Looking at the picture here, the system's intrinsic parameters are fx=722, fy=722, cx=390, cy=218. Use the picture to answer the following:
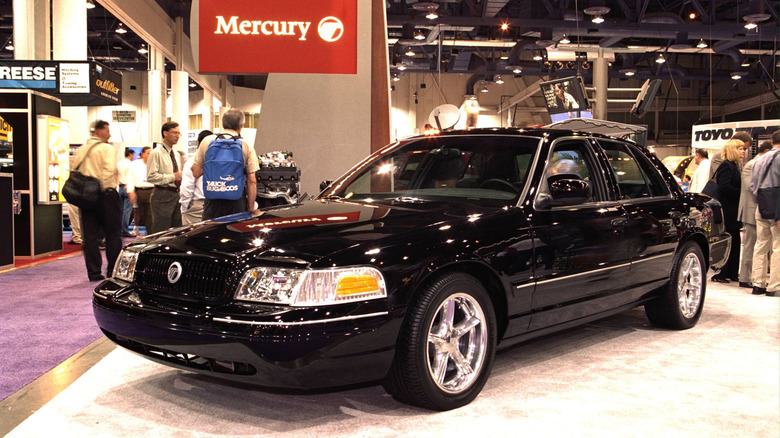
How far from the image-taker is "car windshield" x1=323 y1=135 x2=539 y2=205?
4.12 metres

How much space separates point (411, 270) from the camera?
10.5ft

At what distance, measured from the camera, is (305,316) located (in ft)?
9.57

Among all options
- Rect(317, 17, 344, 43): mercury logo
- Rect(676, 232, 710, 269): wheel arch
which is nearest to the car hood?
Rect(676, 232, 710, 269): wheel arch

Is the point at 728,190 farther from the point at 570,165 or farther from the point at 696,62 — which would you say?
the point at 696,62

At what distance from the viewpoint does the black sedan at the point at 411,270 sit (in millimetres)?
2984

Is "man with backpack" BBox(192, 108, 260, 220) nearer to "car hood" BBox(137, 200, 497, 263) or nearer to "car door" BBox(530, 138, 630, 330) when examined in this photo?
"car hood" BBox(137, 200, 497, 263)

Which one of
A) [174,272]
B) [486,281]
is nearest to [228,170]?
[174,272]

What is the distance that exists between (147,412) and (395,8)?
1872 centimetres

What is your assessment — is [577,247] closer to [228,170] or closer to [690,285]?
[690,285]

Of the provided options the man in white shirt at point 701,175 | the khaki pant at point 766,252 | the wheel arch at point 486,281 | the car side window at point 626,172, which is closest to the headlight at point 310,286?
the wheel arch at point 486,281

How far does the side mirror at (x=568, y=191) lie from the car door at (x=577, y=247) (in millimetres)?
90

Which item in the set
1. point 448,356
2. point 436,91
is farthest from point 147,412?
point 436,91

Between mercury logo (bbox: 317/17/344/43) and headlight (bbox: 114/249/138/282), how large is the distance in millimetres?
4754

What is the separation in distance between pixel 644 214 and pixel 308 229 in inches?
97.9
